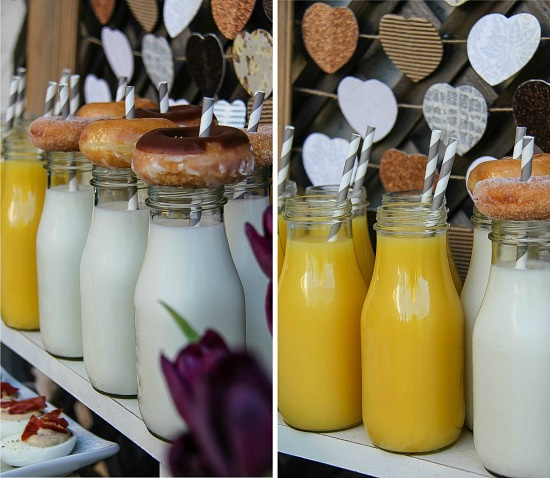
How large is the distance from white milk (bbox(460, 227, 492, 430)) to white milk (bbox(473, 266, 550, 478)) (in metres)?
0.06

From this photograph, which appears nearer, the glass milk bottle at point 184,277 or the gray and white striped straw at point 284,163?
the glass milk bottle at point 184,277

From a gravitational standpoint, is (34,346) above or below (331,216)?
below

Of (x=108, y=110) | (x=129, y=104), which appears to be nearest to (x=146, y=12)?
(x=108, y=110)

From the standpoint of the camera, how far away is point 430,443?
70 cm

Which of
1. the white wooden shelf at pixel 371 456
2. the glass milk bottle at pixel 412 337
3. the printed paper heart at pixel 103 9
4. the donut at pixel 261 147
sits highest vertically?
Result: the printed paper heart at pixel 103 9

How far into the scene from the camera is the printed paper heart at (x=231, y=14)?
2.61 ft

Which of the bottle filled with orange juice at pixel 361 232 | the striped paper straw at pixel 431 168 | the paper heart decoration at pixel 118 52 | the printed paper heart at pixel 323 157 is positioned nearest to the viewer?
the striped paper straw at pixel 431 168

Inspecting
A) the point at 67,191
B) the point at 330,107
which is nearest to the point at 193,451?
the point at 67,191

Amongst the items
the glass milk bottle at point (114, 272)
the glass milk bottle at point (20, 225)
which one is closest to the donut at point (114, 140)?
the glass milk bottle at point (114, 272)

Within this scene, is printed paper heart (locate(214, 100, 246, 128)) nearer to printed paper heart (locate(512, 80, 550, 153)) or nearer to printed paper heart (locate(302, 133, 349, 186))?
printed paper heart (locate(302, 133, 349, 186))

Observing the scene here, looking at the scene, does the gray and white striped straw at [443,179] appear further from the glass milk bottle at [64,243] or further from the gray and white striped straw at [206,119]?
the glass milk bottle at [64,243]

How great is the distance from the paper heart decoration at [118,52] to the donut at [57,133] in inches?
10.3

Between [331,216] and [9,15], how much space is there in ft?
1.93

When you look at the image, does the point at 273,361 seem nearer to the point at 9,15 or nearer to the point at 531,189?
the point at 531,189
